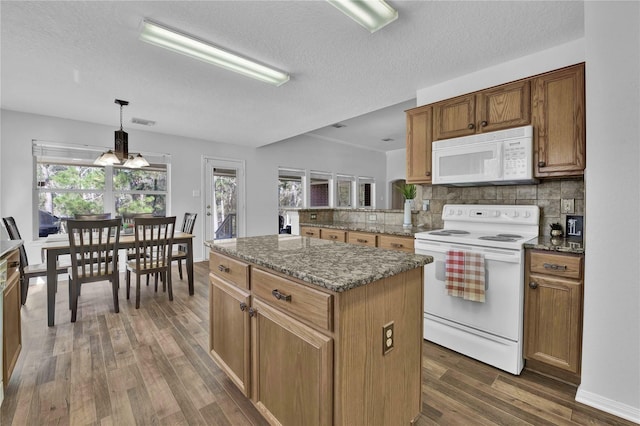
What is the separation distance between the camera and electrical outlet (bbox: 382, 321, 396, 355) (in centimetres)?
116

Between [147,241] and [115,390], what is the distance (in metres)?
1.78

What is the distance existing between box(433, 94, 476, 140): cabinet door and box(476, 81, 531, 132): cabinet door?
0.19ft

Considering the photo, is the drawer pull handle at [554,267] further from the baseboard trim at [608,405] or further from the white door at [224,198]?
the white door at [224,198]

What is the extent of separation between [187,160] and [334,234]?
350 cm

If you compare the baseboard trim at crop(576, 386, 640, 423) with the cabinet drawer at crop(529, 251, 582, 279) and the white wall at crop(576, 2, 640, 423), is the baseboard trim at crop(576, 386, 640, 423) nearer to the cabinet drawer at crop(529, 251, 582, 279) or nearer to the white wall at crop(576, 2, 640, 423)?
the white wall at crop(576, 2, 640, 423)

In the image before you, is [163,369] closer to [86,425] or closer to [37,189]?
[86,425]

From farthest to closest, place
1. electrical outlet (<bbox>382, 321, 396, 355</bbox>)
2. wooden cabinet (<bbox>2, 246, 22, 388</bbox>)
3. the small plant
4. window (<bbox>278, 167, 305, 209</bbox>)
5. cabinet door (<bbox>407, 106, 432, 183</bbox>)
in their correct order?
window (<bbox>278, 167, 305, 209</bbox>) < the small plant < cabinet door (<bbox>407, 106, 432, 183</bbox>) < wooden cabinet (<bbox>2, 246, 22, 388</bbox>) < electrical outlet (<bbox>382, 321, 396, 355</bbox>)

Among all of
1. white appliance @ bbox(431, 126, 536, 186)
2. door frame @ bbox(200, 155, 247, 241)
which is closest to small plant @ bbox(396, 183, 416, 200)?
white appliance @ bbox(431, 126, 536, 186)

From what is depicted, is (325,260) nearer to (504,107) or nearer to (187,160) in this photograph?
(504,107)

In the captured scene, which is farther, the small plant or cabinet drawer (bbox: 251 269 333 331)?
→ the small plant

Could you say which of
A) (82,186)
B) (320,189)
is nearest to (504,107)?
(320,189)

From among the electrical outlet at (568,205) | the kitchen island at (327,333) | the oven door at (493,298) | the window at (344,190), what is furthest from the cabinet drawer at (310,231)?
the window at (344,190)

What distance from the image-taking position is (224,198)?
5.91 m

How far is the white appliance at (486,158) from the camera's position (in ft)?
7.25
